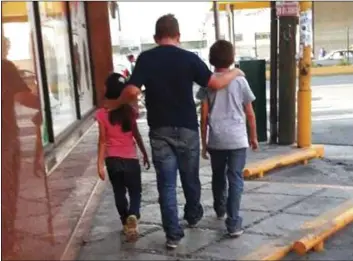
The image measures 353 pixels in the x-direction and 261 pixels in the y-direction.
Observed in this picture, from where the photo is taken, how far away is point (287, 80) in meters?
8.32

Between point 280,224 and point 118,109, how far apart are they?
173cm

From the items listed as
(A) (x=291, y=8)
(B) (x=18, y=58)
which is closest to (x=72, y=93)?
(A) (x=291, y=8)

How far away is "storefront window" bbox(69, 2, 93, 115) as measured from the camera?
8219 millimetres

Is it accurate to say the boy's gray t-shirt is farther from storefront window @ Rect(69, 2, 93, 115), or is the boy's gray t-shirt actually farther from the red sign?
storefront window @ Rect(69, 2, 93, 115)

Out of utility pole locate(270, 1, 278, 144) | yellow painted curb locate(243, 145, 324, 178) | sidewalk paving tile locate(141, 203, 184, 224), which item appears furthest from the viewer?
utility pole locate(270, 1, 278, 144)

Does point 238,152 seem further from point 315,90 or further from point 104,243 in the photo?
point 315,90

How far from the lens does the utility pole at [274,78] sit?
8391 mm

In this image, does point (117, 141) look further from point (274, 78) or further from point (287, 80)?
point (274, 78)

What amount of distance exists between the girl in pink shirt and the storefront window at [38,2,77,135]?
163 cm

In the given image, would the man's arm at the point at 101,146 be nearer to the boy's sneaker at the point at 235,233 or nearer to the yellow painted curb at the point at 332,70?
the boy's sneaker at the point at 235,233

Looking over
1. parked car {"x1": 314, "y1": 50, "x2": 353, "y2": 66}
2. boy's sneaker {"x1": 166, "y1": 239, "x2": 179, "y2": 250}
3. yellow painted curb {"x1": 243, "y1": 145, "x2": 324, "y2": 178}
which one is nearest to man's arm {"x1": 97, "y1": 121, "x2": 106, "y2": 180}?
boy's sneaker {"x1": 166, "y1": 239, "x2": 179, "y2": 250}

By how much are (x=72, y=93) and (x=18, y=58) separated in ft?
14.1

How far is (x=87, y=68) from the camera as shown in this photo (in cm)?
934

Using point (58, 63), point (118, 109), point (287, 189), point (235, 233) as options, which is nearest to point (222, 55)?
point (118, 109)
